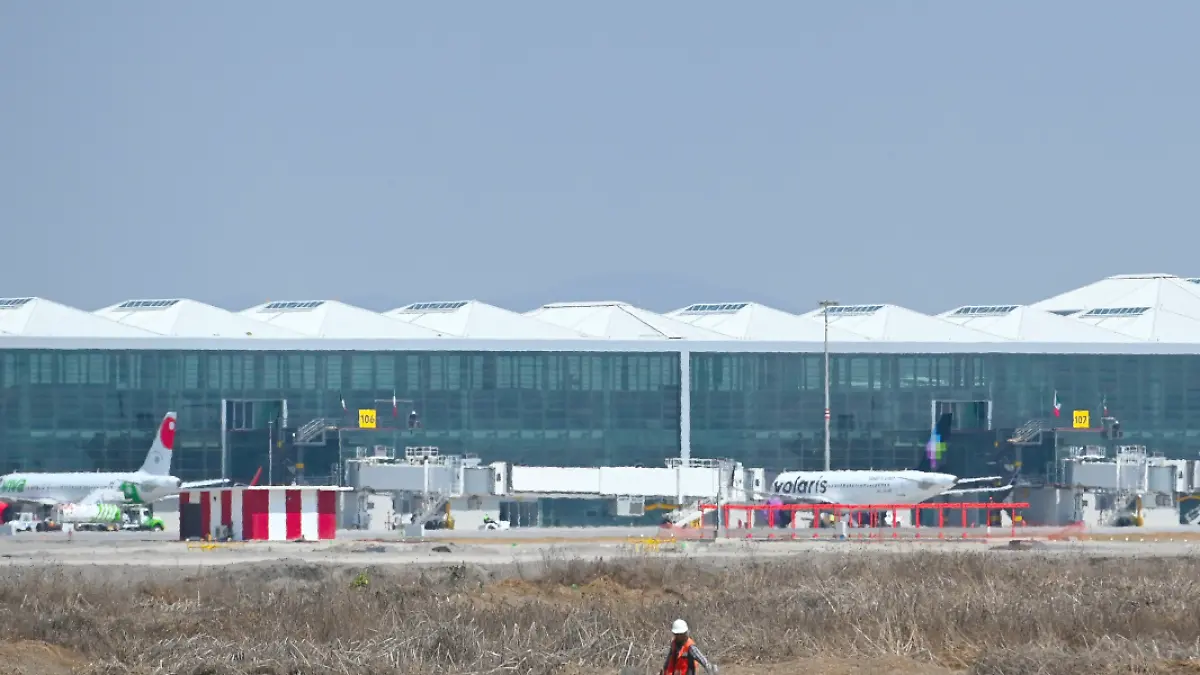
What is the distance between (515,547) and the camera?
3307 inches

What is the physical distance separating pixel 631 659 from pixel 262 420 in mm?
91721

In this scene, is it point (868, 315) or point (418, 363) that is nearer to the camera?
point (418, 363)

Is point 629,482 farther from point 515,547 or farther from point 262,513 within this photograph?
point 262,513

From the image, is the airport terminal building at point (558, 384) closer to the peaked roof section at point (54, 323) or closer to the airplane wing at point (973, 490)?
the peaked roof section at point (54, 323)

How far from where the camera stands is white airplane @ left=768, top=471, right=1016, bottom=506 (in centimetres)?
11412

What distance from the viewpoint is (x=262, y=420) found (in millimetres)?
127438

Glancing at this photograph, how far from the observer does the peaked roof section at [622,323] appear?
13812cm

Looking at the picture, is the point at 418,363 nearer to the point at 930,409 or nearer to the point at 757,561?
the point at 930,409

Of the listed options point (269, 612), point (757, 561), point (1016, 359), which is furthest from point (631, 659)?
point (1016, 359)

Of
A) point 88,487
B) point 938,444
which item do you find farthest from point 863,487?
point 88,487

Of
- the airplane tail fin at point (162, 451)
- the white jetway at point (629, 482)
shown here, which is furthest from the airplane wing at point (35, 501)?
the white jetway at point (629, 482)

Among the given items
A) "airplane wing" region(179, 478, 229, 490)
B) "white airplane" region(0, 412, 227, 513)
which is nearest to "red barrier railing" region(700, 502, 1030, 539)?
"airplane wing" region(179, 478, 229, 490)

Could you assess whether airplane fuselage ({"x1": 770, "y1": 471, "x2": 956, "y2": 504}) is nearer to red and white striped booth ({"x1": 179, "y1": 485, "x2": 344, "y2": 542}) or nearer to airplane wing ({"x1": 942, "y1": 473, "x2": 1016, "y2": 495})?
airplane wing ({"x1": 942, "y1": 473, "x2": 1016, "y2": 495})

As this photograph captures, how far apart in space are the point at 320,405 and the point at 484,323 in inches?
582
